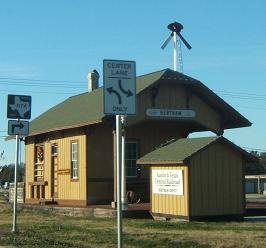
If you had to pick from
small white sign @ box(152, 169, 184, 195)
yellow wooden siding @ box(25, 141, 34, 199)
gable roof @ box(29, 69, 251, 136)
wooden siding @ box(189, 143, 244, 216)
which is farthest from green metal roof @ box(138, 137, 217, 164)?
yellow wooden siding @ box(25, 141, 34, 199)

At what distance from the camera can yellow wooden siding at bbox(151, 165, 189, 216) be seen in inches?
747

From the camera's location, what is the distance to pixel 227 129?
1141 inches

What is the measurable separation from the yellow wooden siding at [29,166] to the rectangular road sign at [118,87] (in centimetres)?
2225

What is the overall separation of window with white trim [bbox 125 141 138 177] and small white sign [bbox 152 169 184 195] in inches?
224

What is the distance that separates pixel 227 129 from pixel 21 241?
53.9ft

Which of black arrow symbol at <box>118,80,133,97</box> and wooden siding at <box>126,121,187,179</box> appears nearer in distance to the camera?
black arrow symbol at <box>118,80,133,97</box>

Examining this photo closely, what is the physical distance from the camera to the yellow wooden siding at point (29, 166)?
1234 inches

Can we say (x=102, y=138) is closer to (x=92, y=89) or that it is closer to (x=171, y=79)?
(x=171, y=79)

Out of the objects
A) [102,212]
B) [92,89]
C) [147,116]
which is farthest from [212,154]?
[92,89]

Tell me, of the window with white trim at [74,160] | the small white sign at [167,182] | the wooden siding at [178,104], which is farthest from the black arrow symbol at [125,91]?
the window with white trim at [74,160]

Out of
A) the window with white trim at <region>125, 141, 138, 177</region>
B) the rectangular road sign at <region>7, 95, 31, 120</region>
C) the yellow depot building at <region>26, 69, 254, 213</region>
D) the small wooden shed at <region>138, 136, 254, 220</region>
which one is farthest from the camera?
the window with white trim at <region>125, 141, 138, 177</region>

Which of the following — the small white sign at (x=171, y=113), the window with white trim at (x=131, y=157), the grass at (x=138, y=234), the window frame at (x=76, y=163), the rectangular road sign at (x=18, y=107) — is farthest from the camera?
the window frame at (x=76, y=163)

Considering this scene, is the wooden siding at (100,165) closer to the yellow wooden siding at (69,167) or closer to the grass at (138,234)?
the yellow wooden siding at (69,167)

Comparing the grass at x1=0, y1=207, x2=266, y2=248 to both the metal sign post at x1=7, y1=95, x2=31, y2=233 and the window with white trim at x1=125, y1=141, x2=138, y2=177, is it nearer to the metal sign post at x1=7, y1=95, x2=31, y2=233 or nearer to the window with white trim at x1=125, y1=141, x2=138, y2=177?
the metal sign post at x1=7, y1=95, x2=31, y2=233
